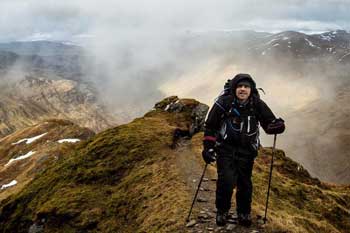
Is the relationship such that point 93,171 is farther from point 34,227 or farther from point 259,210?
point 259,210

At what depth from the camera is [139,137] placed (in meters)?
47.2

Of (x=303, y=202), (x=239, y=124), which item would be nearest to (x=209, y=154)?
(x=239, y=124)

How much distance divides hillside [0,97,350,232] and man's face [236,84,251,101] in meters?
6.13

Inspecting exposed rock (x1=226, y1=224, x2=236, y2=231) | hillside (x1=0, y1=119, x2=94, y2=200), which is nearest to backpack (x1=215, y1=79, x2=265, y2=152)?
exposed rock (x1=226, y1=224, x2=236, y2=231)

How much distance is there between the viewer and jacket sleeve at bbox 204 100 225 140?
17.1 m

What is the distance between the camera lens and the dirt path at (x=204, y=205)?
63.0 feet

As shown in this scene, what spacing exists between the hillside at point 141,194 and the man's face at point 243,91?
613 centimetres

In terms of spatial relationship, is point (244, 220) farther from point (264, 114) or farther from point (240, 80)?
point (240, 80)

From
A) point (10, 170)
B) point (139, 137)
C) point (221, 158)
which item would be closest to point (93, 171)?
point (139, 137)

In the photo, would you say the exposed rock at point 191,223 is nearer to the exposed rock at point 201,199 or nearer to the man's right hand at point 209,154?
the exposed rock at point 201,199

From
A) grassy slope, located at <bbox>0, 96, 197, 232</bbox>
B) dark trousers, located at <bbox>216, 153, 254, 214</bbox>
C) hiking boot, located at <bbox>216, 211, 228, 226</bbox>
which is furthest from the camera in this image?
grassy slope, located at <bbox>0, 96, 197, 232</bbox>

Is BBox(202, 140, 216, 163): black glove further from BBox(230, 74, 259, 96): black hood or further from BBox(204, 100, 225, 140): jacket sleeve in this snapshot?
BBox(230, 74, 259, 96): black hood

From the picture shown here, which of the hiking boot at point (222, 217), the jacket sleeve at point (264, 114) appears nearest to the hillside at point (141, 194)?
the hiking boot at point (222, 217)

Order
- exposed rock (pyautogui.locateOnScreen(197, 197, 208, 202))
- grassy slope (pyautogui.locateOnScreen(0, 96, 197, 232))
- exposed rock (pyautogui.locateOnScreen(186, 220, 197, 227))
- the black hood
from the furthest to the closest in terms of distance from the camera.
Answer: grassy slope (pyautogui.locateOnScreen(0, 96, 197, 232)) < exposed rock (pyautogui.locateOnScreen(197, 197, 208, 202)) < exposed rock (pyautogui.locateOnScreen(186, 220, 197, 227)) < the black hood
